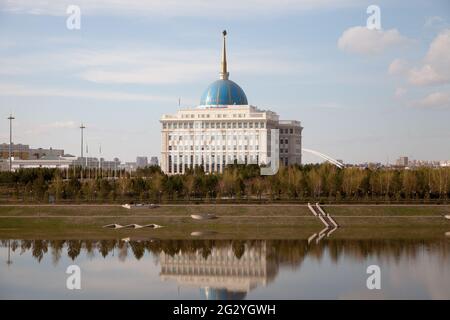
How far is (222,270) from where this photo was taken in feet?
124

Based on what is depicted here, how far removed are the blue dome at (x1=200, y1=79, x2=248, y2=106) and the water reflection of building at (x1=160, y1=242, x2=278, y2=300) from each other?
55.1 m

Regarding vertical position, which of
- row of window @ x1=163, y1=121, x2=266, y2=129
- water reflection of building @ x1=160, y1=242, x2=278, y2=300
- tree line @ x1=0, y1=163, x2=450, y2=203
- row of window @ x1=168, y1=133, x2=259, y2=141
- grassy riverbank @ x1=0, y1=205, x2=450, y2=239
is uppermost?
row of window @ x1=163, y1=121, x2=266, y2=129

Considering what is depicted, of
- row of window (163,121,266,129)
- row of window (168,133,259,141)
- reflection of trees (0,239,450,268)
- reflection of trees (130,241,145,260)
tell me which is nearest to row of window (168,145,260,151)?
row of window (168,133,259,141)

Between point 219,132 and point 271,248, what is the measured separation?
54.7 m

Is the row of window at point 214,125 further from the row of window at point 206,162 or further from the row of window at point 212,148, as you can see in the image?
the row of window at point 206,162

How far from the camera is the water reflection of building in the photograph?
3356 centimetres

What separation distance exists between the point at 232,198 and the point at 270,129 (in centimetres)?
3607

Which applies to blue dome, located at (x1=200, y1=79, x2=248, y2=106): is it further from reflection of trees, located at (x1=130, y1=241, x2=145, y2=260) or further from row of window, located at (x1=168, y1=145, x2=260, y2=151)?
reflection of trees, located at (x1=130, y1=241, x2=145, y2=260)

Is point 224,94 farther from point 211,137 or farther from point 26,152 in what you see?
point 26,152

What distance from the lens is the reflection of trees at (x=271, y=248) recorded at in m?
41.0

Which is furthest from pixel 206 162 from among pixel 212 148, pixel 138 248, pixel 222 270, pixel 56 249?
pixel 222 270

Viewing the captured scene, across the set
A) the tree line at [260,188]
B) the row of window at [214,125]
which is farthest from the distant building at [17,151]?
the tree line at [260,188]

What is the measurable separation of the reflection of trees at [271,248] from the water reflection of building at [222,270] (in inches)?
16.0

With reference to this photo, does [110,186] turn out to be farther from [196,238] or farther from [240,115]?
[240,115]
